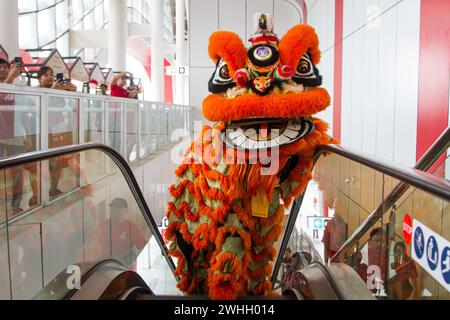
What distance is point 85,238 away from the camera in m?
3.02

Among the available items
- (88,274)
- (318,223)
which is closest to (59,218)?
(88,274)

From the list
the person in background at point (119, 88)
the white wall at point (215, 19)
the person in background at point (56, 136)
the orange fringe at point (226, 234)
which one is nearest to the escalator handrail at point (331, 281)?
the orange fringe at point (226, 234)

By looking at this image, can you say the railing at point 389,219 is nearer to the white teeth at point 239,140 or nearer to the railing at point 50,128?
the white teeth at point 239,140

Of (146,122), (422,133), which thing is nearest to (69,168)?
(422,133)

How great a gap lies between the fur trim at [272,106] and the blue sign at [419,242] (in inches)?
42.2

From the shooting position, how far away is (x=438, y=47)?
4012 millimetres

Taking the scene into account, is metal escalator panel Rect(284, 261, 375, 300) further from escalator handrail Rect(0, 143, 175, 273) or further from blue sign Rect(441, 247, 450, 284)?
escalator handrail Rect(0, 143, 175, 273)

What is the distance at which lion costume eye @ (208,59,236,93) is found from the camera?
2869 mm

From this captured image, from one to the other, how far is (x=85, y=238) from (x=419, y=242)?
80.7 inches

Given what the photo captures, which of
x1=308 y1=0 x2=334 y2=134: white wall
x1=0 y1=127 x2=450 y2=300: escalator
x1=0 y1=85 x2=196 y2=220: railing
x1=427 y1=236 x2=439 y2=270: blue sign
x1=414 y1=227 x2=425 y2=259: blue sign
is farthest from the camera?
x1=308 y1=0 x2=334 y2=134: white wall

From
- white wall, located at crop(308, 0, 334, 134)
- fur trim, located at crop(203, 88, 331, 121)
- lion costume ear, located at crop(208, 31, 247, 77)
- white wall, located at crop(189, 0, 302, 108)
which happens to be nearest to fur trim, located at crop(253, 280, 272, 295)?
fur trim, located at crop(203, 88, 331, 121)

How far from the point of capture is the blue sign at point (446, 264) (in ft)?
4.90

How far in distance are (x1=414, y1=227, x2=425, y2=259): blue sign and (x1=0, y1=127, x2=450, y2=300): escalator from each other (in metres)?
0.16

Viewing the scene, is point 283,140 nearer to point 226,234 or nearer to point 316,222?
point 226,234
